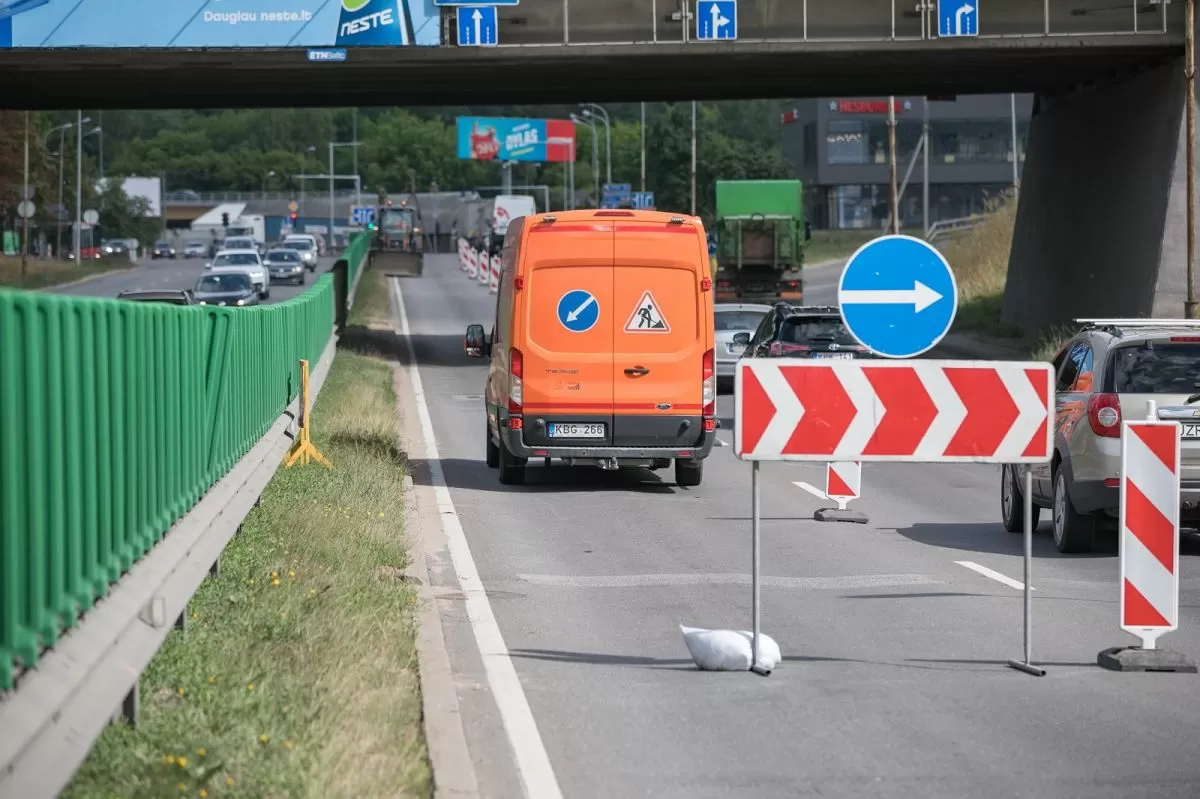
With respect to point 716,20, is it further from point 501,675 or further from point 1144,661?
point 501,675

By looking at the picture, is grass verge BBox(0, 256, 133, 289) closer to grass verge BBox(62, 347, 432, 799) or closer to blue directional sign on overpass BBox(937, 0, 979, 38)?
blue directional sign on overpass BBox(937, 0, 979, 38)

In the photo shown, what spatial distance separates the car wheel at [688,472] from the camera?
1825 centimetres

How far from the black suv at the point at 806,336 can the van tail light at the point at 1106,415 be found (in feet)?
30.7

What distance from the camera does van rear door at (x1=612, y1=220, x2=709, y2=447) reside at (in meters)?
17.6

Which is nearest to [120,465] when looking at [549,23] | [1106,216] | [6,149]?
[549,23]

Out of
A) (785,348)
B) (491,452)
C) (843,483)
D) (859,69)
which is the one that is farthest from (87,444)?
(859,69)

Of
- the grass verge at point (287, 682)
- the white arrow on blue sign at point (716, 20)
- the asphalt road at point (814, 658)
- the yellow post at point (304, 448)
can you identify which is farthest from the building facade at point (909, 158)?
the grass verge at point (287, 682)

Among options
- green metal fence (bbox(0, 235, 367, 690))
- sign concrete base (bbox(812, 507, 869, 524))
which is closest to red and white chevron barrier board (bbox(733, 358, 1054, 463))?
green metal fence (bbox(0, 235, 367, 690))

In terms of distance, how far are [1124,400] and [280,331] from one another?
8.21 metres

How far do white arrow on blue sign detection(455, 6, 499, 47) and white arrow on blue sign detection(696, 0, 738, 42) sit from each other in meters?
3.46

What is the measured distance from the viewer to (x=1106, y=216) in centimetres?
3516

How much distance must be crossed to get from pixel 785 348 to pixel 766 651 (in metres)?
14.5

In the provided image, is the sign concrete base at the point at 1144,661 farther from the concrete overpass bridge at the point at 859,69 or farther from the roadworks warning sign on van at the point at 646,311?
the concrete overpass bridge at the point at 859,69

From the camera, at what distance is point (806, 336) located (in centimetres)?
2352
